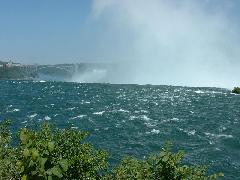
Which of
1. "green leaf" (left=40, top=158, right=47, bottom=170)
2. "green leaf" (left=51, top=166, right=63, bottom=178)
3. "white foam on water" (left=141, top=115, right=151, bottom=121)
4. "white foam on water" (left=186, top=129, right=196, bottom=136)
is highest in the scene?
"green leaf" (left=40, top=158, right=47, bottom=170)

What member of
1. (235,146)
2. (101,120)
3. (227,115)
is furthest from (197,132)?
(227,115)

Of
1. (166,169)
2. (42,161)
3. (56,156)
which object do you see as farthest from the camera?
(166,169)

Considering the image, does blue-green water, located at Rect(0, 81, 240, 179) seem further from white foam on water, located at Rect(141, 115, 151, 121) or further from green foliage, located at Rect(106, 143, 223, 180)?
green foliage, located at Rect(106, 143, 223, 180)

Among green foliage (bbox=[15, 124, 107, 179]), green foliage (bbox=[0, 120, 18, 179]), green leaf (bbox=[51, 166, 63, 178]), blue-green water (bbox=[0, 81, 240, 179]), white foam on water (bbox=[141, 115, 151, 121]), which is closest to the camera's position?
green leaf (bbox=[51, 166, 63, 178])

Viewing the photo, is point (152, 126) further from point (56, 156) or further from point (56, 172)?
point (56, 172)

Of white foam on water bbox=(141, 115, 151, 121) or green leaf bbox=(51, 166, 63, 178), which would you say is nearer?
green leaf bbox=(51, 166, 63, 178)

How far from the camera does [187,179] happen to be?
60.7 feet

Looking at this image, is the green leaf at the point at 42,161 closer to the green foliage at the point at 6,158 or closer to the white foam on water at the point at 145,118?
the green foliage at the point at 6,158

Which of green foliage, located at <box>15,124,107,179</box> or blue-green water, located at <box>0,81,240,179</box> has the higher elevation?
green foliage, located at <box>15,124,107,179</box>

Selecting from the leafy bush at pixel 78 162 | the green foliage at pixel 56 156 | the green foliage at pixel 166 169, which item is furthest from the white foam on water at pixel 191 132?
the green foliage at pixel 166 169

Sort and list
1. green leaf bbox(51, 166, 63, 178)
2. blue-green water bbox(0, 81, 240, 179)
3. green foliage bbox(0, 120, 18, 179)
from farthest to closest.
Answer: blue-green water bbox(0, 81, 240, 179) → green foliage bbox(0, 120, 18, 179) → green leaf bbox(51, 166, 63, 178)

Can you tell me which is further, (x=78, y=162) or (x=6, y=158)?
(x=6, y=158)

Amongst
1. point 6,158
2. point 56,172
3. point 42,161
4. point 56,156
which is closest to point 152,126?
point 6,158

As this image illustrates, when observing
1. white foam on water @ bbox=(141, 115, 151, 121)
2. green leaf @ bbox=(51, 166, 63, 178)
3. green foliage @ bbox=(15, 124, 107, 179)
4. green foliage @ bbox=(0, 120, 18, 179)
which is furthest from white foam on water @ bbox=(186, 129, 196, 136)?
green leaf @ bbox=(51, 166, 63, 178)
